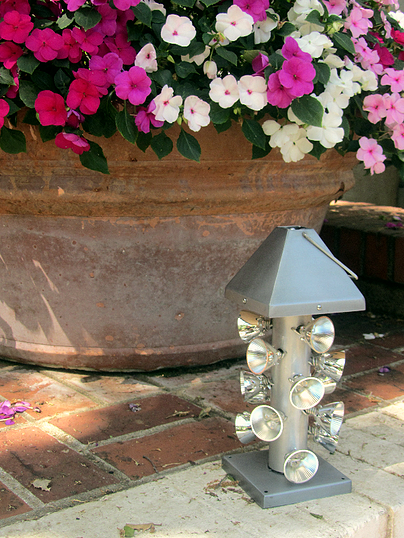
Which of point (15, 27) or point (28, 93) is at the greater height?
point (15, 27)

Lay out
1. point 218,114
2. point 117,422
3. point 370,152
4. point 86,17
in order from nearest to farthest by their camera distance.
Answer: point 86,17, point 218,114, point 117,422, point 370,152

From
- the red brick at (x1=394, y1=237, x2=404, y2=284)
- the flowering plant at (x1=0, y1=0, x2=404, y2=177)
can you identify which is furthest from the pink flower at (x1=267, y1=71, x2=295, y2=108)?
the red brick at (x1=394, y1=237, x2=404, y2=284)

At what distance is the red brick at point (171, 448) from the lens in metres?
1.30

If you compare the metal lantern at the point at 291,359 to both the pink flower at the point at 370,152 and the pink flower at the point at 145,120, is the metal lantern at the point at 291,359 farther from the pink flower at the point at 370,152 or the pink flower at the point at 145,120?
the pink flower at the point at 370,152

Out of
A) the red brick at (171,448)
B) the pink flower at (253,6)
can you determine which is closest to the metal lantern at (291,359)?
the red brick at (171,448)

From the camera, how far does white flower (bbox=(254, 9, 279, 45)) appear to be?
55.1 inches

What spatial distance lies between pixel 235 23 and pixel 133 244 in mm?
681

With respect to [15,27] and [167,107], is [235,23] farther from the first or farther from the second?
[15,27]

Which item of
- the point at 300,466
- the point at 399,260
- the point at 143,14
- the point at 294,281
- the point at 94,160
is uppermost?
the point at 143,14

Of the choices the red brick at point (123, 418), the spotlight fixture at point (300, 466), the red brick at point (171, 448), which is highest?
the spotlight fixture at point (300, 466)

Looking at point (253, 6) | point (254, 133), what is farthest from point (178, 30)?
point (254, 133)

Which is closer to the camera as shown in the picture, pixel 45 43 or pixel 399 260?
pixel 45 43

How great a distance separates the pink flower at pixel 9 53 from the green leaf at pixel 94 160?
257 mm

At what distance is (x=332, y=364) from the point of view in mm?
1181
